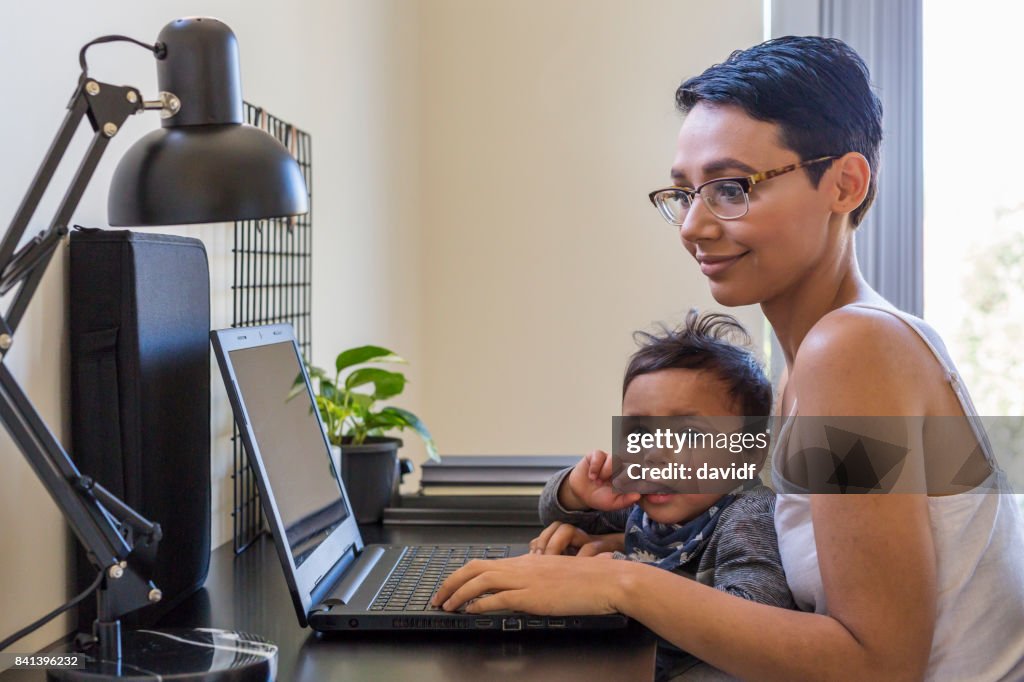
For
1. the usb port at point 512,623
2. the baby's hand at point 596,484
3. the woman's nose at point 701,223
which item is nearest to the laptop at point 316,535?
the usb port at point 512,623

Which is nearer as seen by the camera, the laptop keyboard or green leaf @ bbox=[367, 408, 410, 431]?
the laptop keyboard

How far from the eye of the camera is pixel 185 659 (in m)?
0.90

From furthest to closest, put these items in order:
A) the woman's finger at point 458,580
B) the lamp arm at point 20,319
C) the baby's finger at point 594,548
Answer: the baby's finger at point 594,548, the woman's finger at point 458,580, the lamp arm at point 20,319

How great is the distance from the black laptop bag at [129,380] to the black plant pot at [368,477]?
0.52 meters

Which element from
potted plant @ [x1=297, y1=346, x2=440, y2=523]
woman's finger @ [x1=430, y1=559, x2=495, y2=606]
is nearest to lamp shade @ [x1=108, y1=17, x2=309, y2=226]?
woman's finger @ [x1=430, y1=559, x2=495, y2=606]

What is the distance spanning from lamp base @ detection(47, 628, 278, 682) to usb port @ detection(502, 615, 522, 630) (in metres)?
0.24

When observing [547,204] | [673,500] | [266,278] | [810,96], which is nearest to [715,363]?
[673,500]

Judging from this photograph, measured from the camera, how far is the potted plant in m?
1.70

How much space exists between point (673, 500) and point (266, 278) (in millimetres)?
775

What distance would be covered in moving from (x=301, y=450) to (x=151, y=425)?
25 cm

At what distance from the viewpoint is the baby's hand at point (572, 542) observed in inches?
54.7

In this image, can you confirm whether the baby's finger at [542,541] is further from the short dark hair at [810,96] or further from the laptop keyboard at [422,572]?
the short dark hair at [810,96]

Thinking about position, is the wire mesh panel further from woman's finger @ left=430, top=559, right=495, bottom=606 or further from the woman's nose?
the woman's nose

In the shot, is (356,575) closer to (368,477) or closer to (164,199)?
(368,477)
